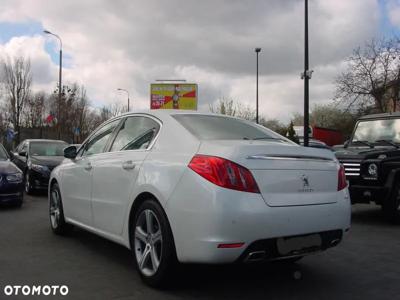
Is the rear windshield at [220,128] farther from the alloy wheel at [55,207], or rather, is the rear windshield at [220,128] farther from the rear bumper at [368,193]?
the rear bumper at [368,193]

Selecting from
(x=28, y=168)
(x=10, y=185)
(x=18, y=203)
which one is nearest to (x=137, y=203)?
(x=10, y=185)

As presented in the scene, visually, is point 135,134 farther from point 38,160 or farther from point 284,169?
point 38,160

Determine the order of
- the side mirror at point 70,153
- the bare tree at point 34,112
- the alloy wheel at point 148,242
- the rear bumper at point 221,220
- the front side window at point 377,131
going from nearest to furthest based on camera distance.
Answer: the rear bumper at point 221,220
the alloy wheel at point 148,242
the side mirror at point 70,153
the front side window at point 377,131
the bare tree at point 34,112

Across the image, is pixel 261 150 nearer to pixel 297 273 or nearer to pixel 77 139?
pixel 297 273

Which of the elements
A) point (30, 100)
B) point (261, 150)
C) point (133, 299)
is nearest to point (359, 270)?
point (261, 150)

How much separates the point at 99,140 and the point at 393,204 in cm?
486

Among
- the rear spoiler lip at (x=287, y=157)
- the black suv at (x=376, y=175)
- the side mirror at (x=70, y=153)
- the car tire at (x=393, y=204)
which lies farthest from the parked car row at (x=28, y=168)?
the car tire at (x=393, y=204)

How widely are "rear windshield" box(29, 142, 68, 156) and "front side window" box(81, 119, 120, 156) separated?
7456 mm

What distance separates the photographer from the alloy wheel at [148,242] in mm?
4129

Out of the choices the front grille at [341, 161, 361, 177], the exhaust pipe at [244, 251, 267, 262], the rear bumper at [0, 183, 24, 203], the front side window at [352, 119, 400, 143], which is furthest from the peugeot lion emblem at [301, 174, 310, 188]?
the rear bumper at [0, 183, 24, 203]

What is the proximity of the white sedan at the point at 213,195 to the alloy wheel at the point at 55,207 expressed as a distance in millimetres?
1640

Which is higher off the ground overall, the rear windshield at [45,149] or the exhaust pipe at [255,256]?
the rear windshield at [45,149]

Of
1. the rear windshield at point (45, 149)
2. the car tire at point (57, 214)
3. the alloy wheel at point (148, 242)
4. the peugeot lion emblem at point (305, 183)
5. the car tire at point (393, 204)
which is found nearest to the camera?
the peugeot lion emblem at point (305, 183)

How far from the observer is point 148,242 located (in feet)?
13.9
